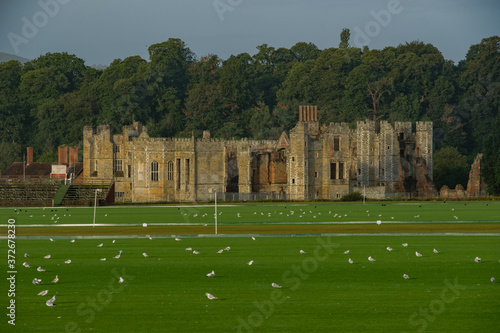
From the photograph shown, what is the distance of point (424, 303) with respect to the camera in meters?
21.9

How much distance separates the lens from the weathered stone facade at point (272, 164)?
376 ft

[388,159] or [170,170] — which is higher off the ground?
[388,159]

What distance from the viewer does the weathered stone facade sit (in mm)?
114500

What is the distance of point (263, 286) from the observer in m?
24.6

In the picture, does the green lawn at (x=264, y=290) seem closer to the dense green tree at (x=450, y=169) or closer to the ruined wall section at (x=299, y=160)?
the ruined wall section at (x=299, y=160)

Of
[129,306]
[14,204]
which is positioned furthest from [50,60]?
[129,306]

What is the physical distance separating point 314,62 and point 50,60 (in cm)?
4620

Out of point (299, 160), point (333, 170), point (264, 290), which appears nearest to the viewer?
point (264, 290)

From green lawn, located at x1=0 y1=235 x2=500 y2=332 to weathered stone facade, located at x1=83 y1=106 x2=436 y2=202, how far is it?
79.2m

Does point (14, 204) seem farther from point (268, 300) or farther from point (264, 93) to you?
point (264, 93)

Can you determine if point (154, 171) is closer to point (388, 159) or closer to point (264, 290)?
point (388, 159)

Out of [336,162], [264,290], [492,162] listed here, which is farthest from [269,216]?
[336,162]

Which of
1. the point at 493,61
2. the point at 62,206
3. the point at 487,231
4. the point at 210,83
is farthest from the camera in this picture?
the point at 210,83

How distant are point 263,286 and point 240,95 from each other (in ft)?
466
